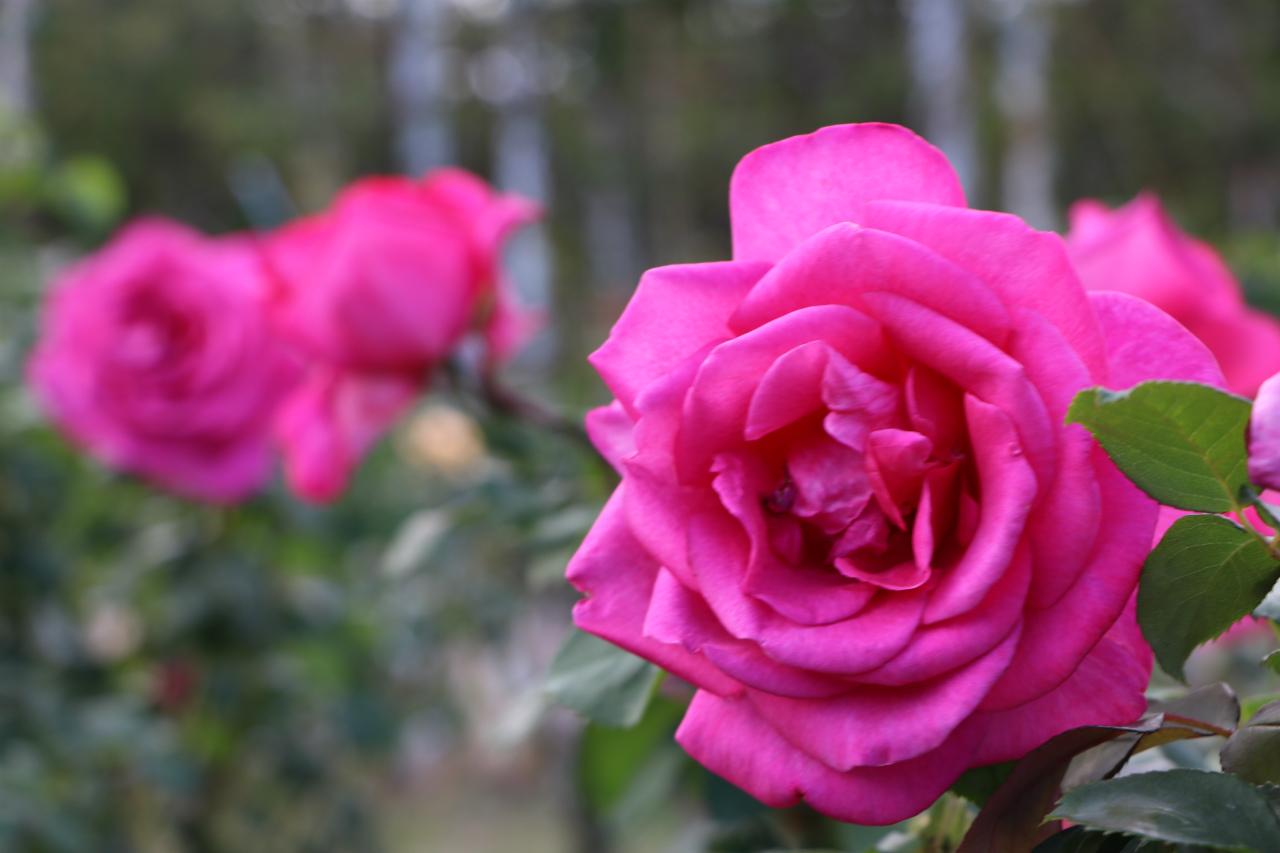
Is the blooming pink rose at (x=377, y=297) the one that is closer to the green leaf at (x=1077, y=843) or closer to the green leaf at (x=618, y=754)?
the green leaf at (x=618, y=754)

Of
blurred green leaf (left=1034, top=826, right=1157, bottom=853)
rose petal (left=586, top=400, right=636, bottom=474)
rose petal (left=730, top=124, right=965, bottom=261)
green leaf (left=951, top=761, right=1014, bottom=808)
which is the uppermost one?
rose petal (left=730, top=124, right=965, bottom=261)

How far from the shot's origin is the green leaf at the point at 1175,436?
234 mm

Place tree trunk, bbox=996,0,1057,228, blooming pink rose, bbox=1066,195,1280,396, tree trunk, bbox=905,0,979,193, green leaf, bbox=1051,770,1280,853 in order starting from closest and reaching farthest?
green leaf, bbox=1051,770,1280,853, blooming pink rose, bbox=1066,195,1280,396, tree trunk, bbox=905,0,979,193, tree trunk, bbox=996,0,1057,228

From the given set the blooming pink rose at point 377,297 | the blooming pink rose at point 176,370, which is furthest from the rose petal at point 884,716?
the blooming pink rose at point 176,370

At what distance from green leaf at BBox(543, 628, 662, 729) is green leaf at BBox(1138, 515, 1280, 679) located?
133 mm

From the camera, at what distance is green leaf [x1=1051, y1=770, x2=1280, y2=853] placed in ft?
0.76

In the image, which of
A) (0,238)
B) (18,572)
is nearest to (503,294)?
(18,572)

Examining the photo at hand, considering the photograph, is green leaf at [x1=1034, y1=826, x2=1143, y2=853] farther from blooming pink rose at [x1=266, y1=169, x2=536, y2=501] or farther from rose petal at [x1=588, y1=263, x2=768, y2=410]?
blooming pink rose at [x1=266, y1=169, x2=536, y2=501]

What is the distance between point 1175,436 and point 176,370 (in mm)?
842

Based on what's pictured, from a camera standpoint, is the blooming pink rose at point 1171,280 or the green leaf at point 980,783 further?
the blooming pink rose at point 1171,280

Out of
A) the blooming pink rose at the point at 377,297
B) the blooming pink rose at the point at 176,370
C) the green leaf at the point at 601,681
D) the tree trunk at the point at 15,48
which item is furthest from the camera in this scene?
the tree trunk at the point at 15,48

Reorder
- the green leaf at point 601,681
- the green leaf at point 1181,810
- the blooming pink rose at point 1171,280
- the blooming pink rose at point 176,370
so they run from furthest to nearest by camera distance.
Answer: the blooming pink rose at point 176,370 < the blooming pink rose at point 1171,280 < the green leaf at point 601,681 < the green leaf at point 1181,810

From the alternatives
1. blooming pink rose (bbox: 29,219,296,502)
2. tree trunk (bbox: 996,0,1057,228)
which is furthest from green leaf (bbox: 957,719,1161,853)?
tree trunk (bbox: 996,0,1057,228)

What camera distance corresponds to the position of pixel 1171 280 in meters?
0.47
